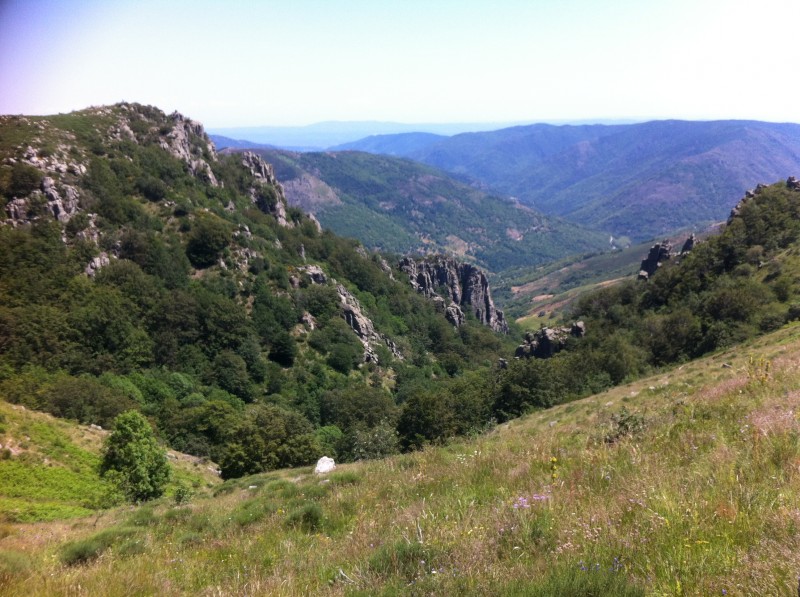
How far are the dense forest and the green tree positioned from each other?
22.0 ft

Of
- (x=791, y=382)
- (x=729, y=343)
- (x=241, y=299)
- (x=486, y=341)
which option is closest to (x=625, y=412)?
(x=791, y=382)

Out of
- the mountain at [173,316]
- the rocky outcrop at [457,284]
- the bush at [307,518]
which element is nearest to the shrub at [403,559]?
the bush at [307,518]

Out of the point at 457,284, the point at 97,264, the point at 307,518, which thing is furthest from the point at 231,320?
the point at 457,284

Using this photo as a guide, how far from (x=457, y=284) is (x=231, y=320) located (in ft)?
331

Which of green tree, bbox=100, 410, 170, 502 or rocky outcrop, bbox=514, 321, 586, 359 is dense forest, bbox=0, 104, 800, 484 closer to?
rocky outcrop, bbox=514, 321, 586, 359

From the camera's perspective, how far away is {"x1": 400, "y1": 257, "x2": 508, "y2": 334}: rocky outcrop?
140 metres

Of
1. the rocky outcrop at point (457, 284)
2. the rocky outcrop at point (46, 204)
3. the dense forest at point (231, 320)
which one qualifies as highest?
the rocky outcrop at point (46, 204)

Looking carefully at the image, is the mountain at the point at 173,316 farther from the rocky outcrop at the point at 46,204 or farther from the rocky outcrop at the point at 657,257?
the rocky outcrop at the point at 657,257

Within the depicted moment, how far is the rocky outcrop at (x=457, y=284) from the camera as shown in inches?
5517

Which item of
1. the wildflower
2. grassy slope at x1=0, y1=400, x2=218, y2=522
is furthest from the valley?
grassy slope at x1=0, y1=400, x2=218, y2=522

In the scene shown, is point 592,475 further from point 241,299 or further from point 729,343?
point 241,299

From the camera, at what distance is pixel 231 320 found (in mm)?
63312

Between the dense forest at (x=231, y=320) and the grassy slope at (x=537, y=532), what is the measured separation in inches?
904

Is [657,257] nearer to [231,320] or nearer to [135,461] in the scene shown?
[231,320]
